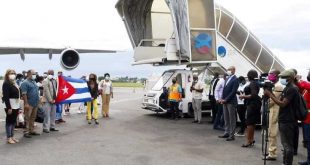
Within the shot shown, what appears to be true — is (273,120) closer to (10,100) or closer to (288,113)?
(288,113)

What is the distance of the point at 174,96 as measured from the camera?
14859 mm

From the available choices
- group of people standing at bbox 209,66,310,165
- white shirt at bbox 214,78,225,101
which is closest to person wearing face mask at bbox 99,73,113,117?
group of people standing at bbox 209,66,310,165

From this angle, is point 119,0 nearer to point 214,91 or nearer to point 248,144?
point 214,91

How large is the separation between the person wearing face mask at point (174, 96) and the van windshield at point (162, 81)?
3.04ft

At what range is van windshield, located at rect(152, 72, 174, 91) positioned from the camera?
16094 mm

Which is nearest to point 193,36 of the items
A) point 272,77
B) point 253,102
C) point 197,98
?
point 197,98

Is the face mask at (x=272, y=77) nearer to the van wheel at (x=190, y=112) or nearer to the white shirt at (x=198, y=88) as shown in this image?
the white shirt at (x=198, y=88)

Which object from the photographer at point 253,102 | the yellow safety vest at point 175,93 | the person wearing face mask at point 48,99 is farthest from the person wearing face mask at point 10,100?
the yellow safety vest at point 175,93

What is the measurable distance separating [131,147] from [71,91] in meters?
4.74

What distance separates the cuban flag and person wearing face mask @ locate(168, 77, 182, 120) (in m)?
3.22

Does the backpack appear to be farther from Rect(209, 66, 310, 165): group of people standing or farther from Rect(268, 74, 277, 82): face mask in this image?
Rect(268, 74, 277, 82): face mask

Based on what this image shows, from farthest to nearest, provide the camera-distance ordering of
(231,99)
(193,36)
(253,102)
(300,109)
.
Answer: (193,36) → (231,99) → (253,102) → (300,109)

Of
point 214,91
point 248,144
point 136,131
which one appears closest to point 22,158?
point 136,131

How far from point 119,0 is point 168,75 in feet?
12.7
